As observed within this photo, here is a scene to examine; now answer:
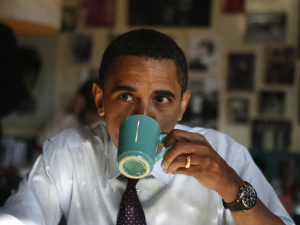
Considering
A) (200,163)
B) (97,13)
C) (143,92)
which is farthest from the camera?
(97,13)

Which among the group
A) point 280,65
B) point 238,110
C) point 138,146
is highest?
point 138,146

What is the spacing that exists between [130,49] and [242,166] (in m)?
0.50

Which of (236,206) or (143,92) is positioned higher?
(143,92)

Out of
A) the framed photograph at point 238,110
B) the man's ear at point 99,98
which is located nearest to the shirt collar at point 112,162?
the man's ear at point 99,98

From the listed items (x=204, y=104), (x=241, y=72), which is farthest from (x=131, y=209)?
(x=241, y=72)

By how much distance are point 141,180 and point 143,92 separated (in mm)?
329

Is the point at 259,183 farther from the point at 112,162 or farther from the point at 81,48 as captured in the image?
the point at 81,48

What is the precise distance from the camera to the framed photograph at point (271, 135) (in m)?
3.54

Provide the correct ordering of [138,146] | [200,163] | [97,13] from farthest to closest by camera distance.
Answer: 1. [97,13]
2. [200,163]
3. [138,146]

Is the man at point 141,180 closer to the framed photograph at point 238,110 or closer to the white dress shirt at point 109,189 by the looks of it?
the white dress shirt at point 109,189

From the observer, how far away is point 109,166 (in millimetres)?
1183

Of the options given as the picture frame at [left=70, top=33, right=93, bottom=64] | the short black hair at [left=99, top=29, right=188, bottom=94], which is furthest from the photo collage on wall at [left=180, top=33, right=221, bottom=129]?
the short black hair at [left=99, top=29, right=188, bottom=94]

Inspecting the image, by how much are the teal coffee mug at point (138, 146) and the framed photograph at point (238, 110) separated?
296 centimetres

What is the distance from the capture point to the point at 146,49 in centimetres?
104
